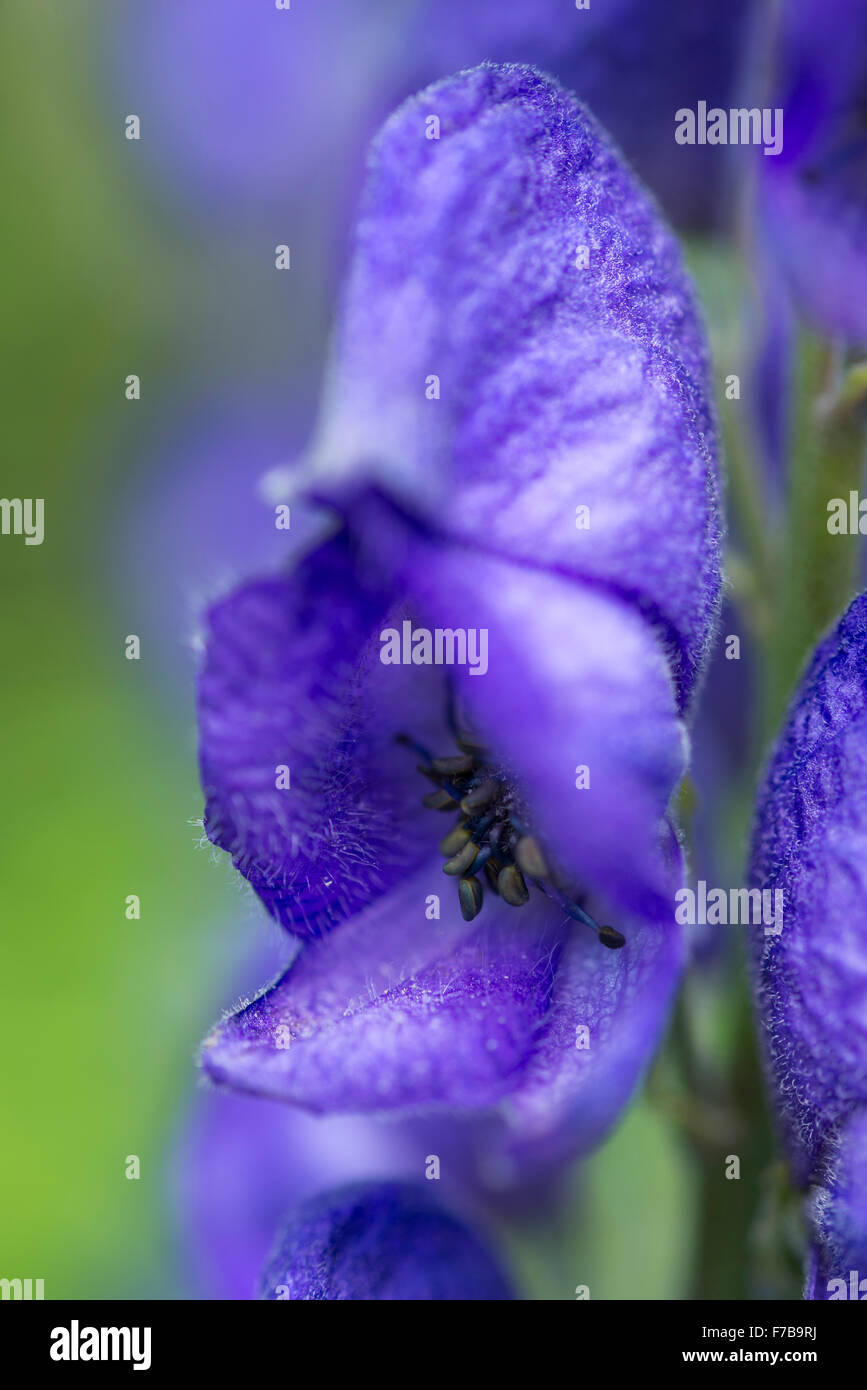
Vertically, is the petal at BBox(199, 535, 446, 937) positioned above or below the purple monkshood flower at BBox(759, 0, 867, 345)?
below

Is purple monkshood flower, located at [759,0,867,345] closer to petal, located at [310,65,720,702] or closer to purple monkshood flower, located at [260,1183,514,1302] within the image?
petal, located at [310,65,720,702]

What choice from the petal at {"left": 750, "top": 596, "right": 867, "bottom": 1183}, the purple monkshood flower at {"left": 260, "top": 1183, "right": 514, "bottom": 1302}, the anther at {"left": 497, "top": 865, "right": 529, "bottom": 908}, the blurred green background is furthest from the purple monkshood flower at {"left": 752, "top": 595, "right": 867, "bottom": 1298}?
the blurred green background

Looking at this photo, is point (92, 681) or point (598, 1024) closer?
point (598, 1024)

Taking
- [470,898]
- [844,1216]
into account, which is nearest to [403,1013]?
[470,898]

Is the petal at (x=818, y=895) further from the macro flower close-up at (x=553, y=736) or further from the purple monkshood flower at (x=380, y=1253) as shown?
the purple monkshood flower at (x=380, y=1253)

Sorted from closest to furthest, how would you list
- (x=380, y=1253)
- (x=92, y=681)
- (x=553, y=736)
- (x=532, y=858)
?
(x=553, y=736)
(x=532, y=858)
(x=380, y=1253)
(x=92, y=681)

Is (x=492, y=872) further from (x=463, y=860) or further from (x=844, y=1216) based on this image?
(x=844, y=1216)

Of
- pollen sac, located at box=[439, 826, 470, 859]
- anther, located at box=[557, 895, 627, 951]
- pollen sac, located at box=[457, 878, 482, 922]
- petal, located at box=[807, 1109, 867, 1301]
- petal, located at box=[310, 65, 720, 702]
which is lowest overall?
petal, located at box=[807, 1109, 867, 1301]

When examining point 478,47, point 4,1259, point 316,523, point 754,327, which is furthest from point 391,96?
point 4,1259
